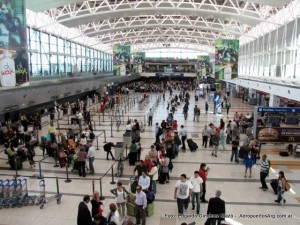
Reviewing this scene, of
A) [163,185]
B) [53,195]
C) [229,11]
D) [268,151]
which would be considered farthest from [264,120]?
[229,11]

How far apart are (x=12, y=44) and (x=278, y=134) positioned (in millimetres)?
13174

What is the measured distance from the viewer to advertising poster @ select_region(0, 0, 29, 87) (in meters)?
13.8

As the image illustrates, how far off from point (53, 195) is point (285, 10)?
23480mm

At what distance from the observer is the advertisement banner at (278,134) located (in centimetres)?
1520

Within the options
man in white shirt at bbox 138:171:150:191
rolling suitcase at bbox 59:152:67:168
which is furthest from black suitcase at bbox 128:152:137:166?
man in white shirt at bbox 138:171:150:191

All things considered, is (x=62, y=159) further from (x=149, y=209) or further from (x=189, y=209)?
(x=189, y=209)

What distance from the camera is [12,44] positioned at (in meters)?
14.4

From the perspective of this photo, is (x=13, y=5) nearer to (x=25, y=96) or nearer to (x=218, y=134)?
(x=25, y=96)

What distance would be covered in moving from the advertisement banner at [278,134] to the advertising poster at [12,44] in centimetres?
1175

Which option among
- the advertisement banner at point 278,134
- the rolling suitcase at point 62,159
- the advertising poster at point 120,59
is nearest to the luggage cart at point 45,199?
the rolling suitcase at point 62,159

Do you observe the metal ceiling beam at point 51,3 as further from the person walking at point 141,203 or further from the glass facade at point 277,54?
the person walking at point 141,203

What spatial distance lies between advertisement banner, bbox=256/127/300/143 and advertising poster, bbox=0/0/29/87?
11.8 metres

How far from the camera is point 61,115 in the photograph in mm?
25625

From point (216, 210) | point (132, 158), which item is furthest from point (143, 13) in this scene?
point (216, 210)
